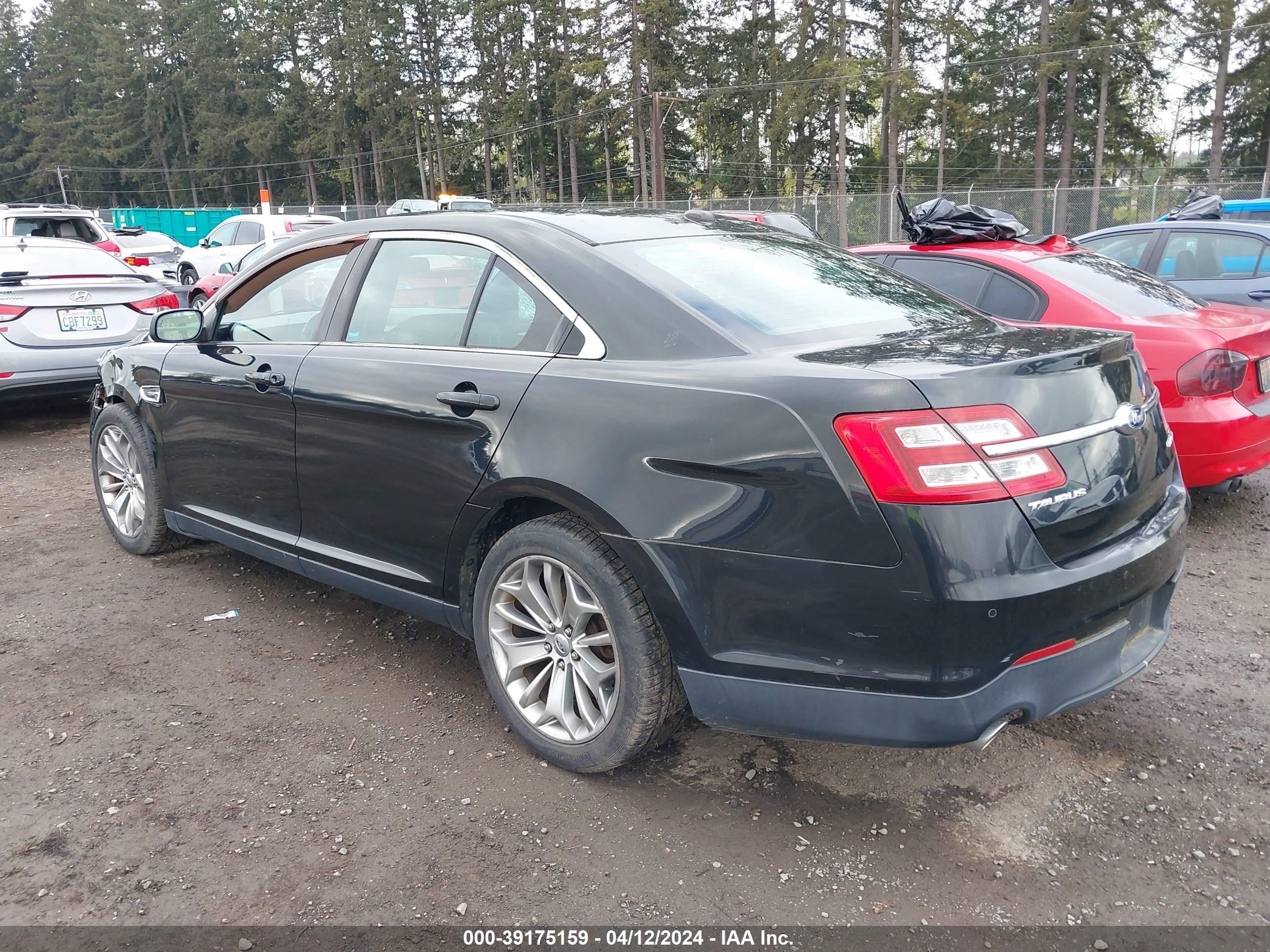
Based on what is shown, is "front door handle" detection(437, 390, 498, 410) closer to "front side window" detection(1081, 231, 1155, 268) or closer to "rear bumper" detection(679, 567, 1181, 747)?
"rear bumper" detection(679, 567, 1181, 747)

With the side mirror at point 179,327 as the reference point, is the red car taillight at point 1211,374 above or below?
below

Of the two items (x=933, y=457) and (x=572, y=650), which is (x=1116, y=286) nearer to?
(x=933, y=457)

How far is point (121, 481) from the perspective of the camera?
4977 millimetres

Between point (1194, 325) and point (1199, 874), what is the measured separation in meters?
3.26

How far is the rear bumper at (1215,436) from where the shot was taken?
15.4 feet

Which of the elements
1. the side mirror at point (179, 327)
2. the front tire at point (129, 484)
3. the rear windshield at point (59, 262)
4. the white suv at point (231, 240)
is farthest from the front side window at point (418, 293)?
the white suv at point (231, 240)

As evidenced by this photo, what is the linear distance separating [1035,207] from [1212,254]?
1860 centimetres

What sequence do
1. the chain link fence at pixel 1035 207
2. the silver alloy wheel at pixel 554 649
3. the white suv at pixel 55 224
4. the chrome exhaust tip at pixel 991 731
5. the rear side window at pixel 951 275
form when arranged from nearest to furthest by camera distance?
the chrome exhaust tip at pixel 991 731 → the silver alloy wheel at pixel 554 649 → the rear side window at pixel 951 275 → the white suv at pixel 55 224 → the chain link fence at pixel 1035 207

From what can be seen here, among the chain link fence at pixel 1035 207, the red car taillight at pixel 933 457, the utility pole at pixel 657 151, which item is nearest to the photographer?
the red car taillight at pixel 933 457

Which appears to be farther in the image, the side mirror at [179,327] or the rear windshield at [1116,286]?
the rear windshield at [1116,286]

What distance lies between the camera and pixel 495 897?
2408mm

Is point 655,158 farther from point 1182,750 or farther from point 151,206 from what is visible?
point 151,206

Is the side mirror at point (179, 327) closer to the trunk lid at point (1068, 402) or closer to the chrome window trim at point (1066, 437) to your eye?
the trunk lid at point (1068, 402)

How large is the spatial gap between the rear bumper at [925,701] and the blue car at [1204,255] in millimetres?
6748
